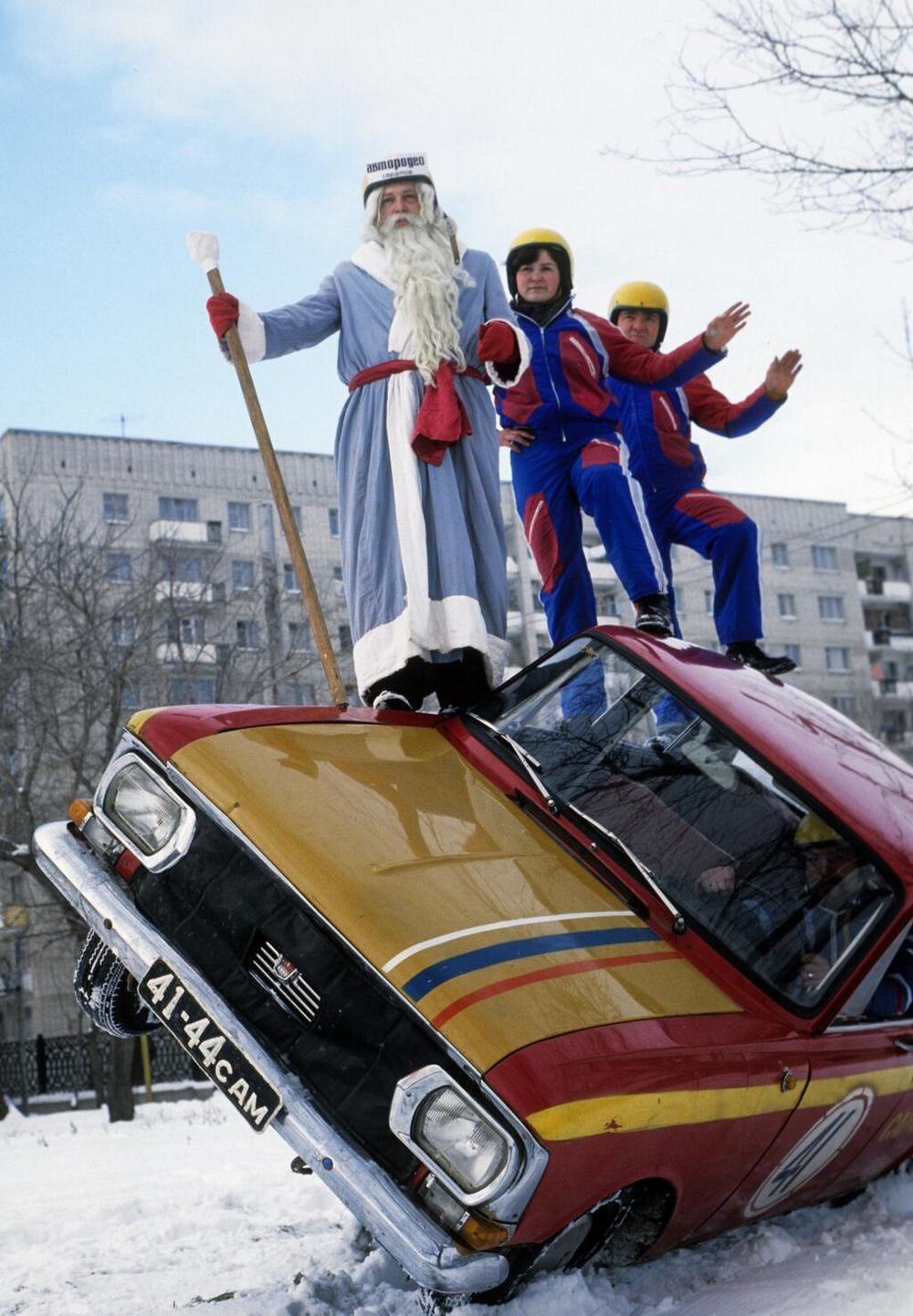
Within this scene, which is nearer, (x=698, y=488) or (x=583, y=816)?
(x=583, y=816)

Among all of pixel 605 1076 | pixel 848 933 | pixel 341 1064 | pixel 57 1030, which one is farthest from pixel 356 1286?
pixel 57 1030

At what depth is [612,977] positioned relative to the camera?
3172 mm

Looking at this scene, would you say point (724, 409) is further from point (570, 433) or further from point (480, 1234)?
point (480, 1234)

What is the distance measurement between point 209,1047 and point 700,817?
1477 millimetres

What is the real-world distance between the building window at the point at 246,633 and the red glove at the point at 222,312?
43.8 feet

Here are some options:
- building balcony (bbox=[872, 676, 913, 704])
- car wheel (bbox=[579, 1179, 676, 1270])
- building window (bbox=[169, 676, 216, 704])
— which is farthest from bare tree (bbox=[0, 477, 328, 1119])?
building balcony (bbox=[872, 676, 913, 704])

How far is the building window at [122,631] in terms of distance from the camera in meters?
16.5

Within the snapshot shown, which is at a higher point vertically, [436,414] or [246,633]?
[436,414]

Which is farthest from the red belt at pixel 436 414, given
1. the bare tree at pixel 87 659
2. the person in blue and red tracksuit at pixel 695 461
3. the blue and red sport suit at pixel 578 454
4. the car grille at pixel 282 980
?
the bare tree at pixel 87 659

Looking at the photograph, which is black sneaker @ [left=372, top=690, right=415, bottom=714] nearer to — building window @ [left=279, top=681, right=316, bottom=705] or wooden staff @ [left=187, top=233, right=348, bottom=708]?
wooden staff @ [left=187, top=233, right=348, bottom=708]

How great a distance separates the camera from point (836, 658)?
50938mm

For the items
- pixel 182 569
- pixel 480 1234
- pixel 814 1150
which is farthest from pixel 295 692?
pixel 480 1234

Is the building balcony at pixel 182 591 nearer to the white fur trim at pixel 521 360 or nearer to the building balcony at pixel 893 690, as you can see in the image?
the white fur trim at pixel 521 360

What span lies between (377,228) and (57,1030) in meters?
32.4
